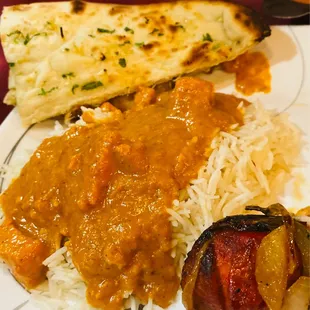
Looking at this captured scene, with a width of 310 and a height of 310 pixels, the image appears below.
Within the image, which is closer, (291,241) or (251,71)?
(291,241)

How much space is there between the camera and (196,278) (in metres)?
2.26

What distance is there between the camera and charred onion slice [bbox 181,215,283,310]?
2.11 meters

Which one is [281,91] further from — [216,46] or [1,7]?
[1,7]

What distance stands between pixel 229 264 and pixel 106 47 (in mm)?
1990

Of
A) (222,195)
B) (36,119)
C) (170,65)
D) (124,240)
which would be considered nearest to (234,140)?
(222,195)

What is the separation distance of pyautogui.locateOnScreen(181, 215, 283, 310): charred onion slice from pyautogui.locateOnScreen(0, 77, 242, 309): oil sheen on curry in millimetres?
477

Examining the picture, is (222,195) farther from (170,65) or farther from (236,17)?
(236,17)

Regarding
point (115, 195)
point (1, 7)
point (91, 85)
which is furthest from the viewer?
point (1, 7)

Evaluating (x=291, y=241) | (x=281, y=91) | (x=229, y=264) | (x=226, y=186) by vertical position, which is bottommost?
(x=226, y=186)

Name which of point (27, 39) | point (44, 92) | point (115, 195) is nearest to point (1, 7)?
point (27, 39)

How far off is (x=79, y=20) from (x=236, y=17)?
3.75 feet

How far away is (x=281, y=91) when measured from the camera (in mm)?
3635

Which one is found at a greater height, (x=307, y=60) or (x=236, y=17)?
(x=236, y=17)

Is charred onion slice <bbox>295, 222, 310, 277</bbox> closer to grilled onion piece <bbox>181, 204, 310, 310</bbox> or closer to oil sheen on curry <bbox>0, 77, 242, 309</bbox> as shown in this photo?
grilled onion piece <bbox>181, 204, 310, 310</bbox>
